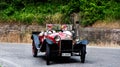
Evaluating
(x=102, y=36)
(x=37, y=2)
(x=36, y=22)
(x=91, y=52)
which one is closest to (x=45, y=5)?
(x=37, y=2)

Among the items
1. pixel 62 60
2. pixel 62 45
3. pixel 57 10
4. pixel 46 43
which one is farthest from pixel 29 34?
pixel 62 45

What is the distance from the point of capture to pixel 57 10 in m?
31.4

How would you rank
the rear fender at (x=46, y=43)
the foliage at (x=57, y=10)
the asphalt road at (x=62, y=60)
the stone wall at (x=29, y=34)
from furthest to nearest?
the foliage at (x=57, y=10), the stone wall at (x=29, y=34), the rear fender at (x=46, y=43), the asphalt road at (x=62, y=60)

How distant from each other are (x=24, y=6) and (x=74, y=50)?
18.5 meters

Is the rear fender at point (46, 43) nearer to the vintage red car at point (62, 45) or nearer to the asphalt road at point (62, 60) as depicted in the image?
the vintage red car at point (62, 45)

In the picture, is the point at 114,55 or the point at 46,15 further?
the point at 46,15

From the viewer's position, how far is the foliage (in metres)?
29.1

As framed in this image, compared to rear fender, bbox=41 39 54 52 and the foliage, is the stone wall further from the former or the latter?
rear fender, bbox=41 39 54 52

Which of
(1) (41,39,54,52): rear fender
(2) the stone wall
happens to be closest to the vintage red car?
(1) (41,39,54,52): rear fender

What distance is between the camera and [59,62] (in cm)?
1587

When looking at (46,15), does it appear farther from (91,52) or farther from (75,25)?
(91,52)

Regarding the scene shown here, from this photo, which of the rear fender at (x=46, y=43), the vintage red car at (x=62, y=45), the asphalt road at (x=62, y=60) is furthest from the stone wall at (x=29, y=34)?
the vintage red car at (x=62, y=45)

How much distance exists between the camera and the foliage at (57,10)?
2908 centimetres

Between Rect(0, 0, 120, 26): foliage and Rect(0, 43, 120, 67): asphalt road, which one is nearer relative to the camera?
Rect(0, 43, 120, 67): asphalt road
